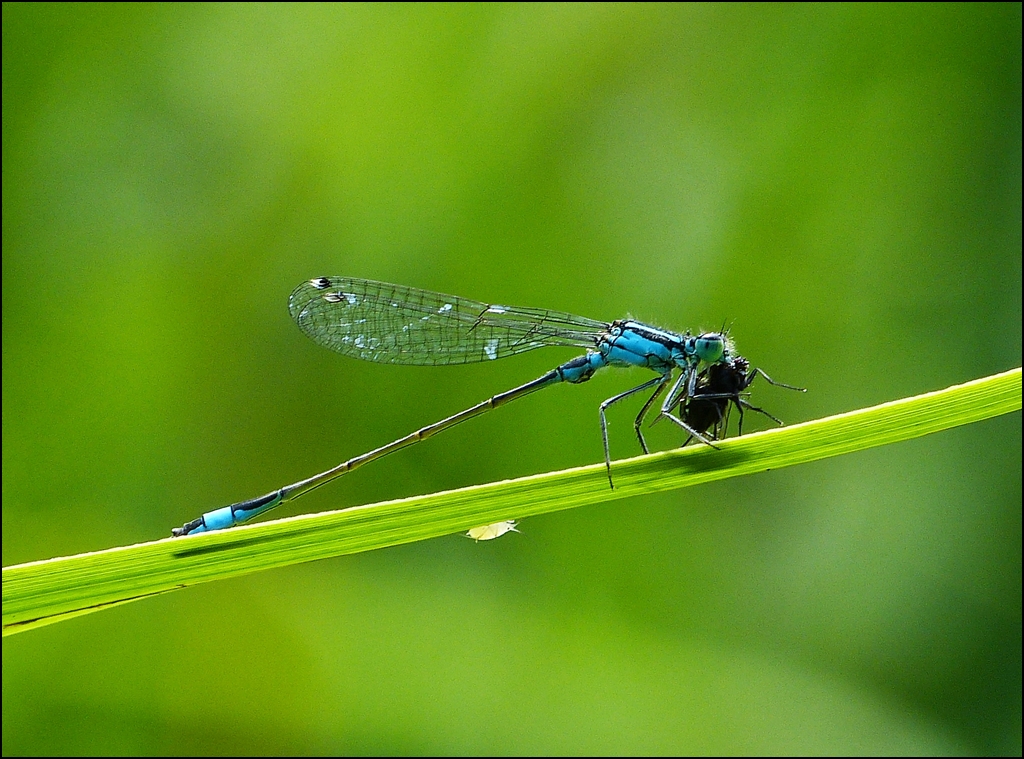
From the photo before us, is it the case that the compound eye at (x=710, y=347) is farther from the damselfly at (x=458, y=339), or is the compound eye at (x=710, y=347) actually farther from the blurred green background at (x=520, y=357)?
the blurred green background at (x=520, y=357)

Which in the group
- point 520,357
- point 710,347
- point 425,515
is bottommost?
point 425,515

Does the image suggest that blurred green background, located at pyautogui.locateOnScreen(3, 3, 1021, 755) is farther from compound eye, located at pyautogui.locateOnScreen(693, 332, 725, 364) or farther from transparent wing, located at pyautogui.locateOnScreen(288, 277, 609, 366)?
compound eye, located at pyautogui.locateOnScreen(693, 332, 725, 364)

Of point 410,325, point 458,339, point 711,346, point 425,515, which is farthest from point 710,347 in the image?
point 425,515

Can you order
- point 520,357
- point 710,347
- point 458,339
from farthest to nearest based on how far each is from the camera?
point 520,357 → point 458,339 → point 710,347

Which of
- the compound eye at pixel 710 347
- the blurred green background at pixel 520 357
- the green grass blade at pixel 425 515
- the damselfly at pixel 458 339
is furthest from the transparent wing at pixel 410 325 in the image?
the green grass blade at pixel 425 515

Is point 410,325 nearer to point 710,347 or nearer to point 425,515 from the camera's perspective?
point 710,347

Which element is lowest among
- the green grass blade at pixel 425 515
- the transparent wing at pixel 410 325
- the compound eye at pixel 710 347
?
the green grass blade at pixel 425 515

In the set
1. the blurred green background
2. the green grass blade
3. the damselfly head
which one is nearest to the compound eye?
the damselfly head
